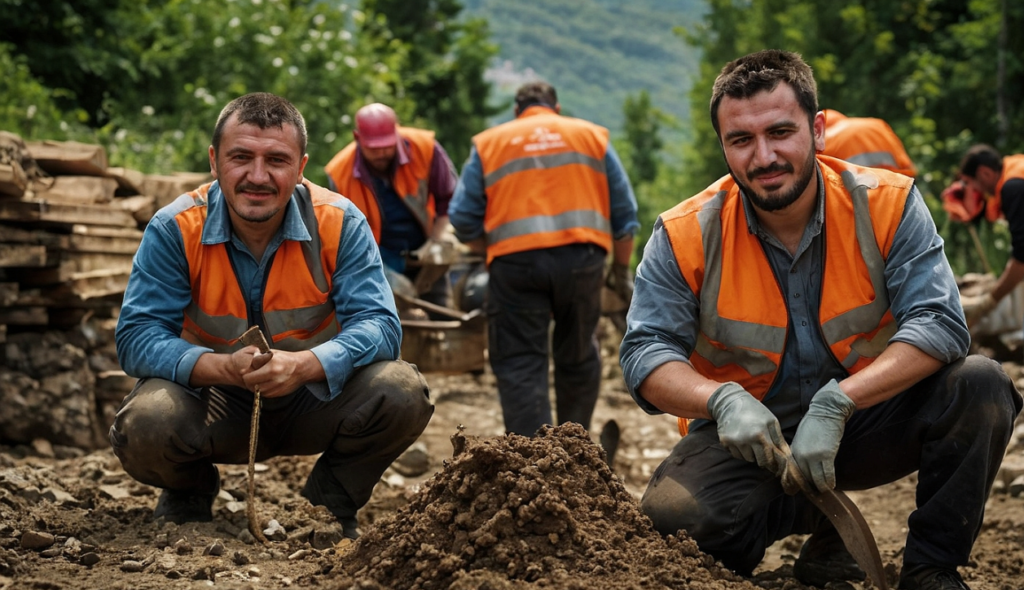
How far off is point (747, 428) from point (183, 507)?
2024 mm

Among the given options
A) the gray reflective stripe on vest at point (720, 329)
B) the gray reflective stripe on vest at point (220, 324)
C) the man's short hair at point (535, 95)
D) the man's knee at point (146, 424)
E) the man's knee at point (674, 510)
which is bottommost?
the man's knee at point (674, 510)

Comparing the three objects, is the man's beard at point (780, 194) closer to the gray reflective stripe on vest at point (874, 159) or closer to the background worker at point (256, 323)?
the background worker at point (256, 323)

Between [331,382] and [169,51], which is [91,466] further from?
[169,51]

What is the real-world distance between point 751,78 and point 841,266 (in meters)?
0.63

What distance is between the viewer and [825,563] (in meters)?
3.58

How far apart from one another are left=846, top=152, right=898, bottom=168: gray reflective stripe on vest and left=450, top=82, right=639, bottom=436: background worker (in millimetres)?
1277

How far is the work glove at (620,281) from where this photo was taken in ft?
21.2

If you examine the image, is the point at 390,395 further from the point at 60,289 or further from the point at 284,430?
the point at 60,289

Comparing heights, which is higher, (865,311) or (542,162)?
(542,162)

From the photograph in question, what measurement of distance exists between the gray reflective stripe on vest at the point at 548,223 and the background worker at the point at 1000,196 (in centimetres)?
283

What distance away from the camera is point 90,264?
559cm

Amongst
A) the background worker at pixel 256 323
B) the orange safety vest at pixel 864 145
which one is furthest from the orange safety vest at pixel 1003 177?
the background worker at pixel 256 323

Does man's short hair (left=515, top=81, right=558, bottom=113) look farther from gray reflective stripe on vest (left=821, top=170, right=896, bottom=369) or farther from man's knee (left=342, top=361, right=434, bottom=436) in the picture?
gray reflective stripe on vest (left=821, top=170, right=896, bottom=369)

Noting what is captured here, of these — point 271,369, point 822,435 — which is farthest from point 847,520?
point 271,369
